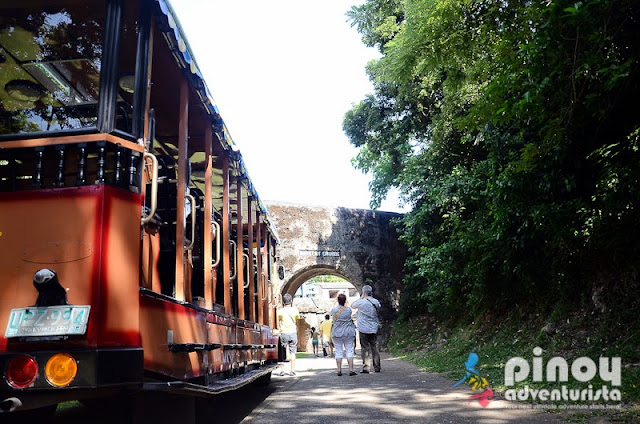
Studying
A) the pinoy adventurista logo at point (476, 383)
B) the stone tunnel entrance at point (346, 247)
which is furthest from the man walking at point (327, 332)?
the pinoy adventurista logo at point (476, 383)

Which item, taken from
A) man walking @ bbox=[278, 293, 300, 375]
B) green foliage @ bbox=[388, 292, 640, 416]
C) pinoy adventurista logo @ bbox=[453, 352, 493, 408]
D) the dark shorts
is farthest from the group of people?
pinoy adventurista logo @ bbox=[453, 352, 493, 408]

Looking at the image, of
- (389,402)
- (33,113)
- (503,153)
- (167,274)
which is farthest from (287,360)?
(33,113)

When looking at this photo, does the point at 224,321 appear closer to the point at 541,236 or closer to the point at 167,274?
the point at 167,274

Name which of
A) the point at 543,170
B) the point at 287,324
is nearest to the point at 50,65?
the point at 543,170

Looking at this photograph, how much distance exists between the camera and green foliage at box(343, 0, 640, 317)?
4293mm

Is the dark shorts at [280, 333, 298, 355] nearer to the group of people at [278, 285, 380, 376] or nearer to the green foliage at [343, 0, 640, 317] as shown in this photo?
the group of people at [278, 285, 380, 376]

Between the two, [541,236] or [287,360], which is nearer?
[541,236]

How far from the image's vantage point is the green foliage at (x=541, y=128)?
14.1 ft

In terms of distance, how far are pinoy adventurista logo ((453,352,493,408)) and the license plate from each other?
343 centimetres

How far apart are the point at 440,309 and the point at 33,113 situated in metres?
11.9

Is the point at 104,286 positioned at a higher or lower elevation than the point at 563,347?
higher

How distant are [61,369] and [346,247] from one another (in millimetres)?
16155

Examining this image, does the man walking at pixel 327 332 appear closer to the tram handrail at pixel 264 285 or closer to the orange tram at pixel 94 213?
the tram handrail at pixel 264 285

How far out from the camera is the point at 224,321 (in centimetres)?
459
